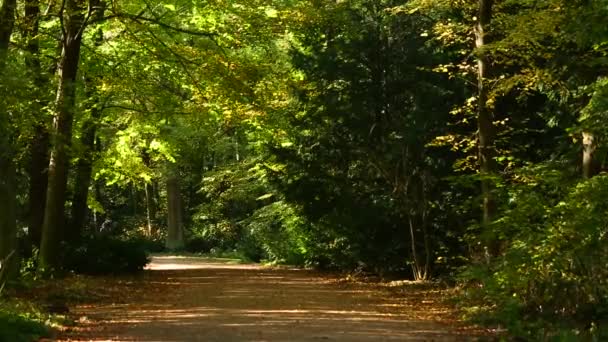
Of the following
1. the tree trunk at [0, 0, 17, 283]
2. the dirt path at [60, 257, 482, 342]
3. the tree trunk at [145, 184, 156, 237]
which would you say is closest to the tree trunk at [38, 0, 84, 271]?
the tree trunk at [0, 0, 17, 283]

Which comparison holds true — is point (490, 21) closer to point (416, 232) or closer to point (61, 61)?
point (416, 232)

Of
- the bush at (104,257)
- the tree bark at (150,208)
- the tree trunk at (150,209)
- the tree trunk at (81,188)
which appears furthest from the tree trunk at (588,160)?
the tree trunk at (150,209)

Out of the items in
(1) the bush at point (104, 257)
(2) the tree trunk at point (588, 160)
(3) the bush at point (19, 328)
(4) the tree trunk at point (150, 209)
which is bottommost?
(3) the bush at point (19, 328)

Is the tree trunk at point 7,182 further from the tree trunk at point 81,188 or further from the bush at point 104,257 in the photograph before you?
the tree trunk at point 81,188

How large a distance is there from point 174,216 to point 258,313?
1197 inches

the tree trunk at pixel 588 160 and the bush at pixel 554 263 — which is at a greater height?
the tree trunk at pixel 588 160

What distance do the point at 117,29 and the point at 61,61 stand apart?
3.32m

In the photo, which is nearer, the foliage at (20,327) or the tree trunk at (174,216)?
the foliage at (20,327)

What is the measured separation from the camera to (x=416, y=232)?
20.1 metres

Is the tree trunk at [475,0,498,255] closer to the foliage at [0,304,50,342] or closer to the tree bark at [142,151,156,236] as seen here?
the foliage at [0,304,50,342]

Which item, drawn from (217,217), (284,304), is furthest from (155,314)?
(217,217)

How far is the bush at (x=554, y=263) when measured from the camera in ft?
33.4

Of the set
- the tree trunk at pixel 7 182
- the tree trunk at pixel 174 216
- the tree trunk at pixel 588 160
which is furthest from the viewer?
the tree trunk at pixel 174 216

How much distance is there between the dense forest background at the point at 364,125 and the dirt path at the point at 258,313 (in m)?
1.32
